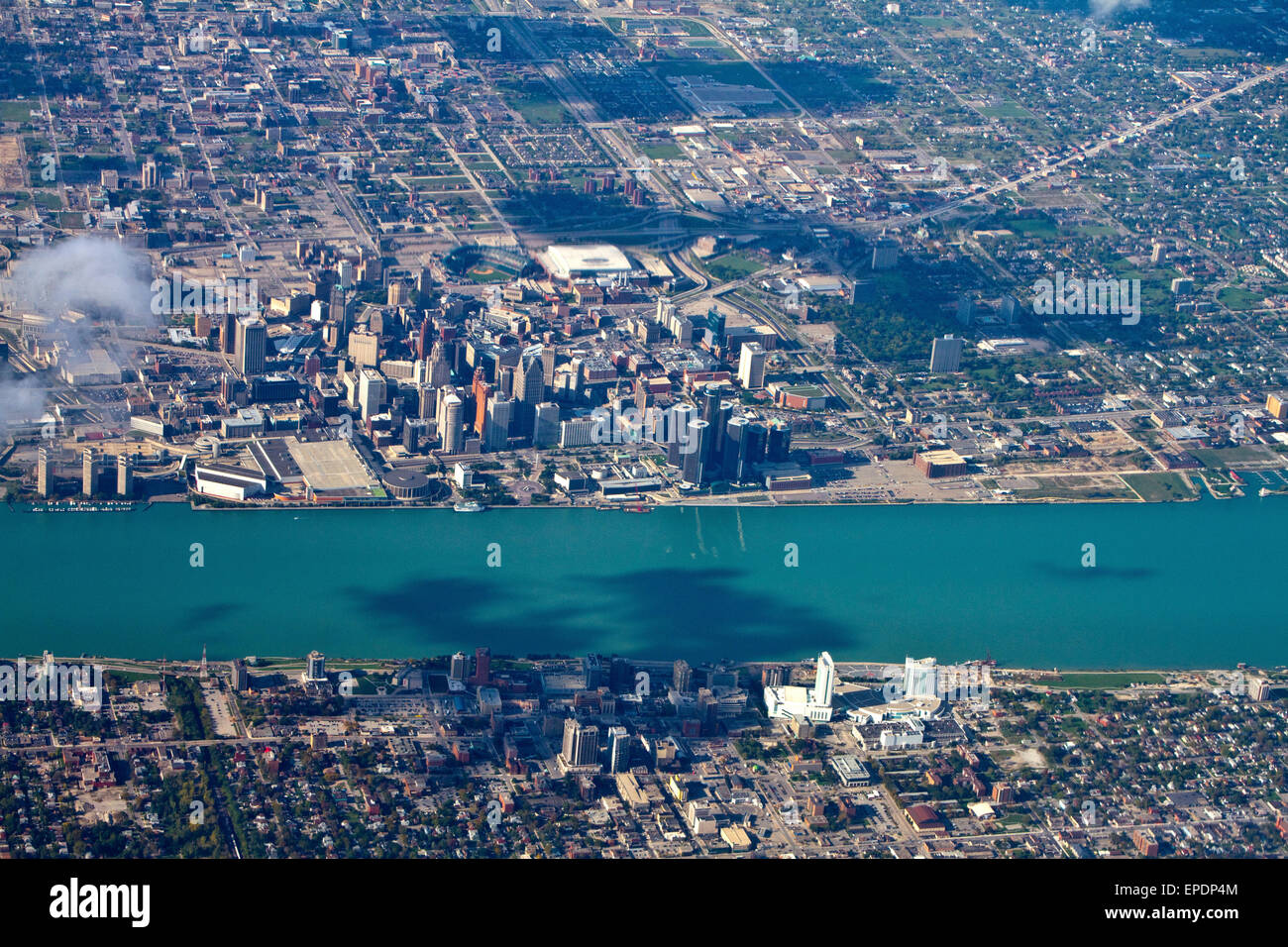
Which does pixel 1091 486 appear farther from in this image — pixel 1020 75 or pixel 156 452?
pixel 1020 75

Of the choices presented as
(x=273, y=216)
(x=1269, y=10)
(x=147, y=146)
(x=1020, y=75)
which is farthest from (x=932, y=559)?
(x=1269, y=10)

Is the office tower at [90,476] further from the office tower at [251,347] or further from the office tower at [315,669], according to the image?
the office tower at [315,669]

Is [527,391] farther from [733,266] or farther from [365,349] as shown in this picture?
[733,266]

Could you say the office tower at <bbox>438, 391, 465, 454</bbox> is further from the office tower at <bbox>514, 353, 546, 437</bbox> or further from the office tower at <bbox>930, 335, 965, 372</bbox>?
the office tower at <bbox>930, 335, 965, 372</bbox>

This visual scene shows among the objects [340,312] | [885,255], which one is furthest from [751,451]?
[885,255]

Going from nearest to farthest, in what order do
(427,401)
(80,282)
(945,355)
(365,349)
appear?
(427,401), (365,349), (80,282), (945,355)

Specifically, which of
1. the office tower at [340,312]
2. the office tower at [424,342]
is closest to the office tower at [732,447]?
the office tower at [424,342]
